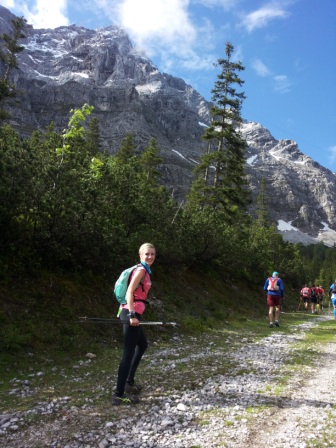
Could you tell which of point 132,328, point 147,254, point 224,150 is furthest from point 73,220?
point 224,150

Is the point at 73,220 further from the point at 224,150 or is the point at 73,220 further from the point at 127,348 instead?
the point at 224,150

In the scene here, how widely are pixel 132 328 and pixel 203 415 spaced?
1.86m

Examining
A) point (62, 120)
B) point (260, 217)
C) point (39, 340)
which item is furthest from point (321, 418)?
point (62, 120)

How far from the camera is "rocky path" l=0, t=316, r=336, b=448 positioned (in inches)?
182

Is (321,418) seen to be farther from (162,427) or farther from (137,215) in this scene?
(137,215)

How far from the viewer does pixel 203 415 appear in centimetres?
549

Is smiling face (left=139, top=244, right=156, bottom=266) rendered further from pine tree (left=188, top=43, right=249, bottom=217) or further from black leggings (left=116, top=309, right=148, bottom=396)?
pine tree (left=188, top=43, right=249, bottom=217)

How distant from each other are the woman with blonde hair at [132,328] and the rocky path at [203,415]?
0.30 metres

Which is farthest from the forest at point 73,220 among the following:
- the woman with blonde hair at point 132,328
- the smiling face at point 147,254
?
the smiling face at point 147,254

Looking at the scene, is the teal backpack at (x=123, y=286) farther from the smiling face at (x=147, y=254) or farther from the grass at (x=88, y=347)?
the grass at (x=88, y=347)

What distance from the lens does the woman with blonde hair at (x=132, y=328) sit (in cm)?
595

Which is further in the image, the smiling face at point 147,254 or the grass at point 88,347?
the grass at point 88,347

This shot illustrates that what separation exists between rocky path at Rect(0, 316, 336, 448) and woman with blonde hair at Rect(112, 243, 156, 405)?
30cm

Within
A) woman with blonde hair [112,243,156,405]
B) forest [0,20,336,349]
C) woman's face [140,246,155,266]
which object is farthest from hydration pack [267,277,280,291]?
woman's face [140,246,155,266]
